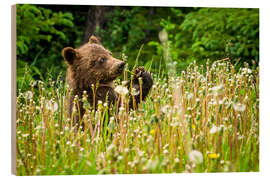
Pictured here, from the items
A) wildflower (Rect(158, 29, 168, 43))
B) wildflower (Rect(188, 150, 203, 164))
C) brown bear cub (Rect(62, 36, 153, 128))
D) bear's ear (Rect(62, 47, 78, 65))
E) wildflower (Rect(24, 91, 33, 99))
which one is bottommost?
wildflower (Rect(188, 150, 203, 164))

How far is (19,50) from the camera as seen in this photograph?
411 cm

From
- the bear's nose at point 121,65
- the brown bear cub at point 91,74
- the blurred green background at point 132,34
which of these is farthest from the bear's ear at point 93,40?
the bear's nose at point 121,65

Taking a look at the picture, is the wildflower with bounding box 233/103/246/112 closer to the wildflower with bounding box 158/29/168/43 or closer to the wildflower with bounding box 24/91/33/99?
the wildflower with bounding box 158/29/168/43

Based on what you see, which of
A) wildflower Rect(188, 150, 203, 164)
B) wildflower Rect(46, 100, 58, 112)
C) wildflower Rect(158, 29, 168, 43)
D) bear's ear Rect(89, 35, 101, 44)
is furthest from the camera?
wildflower Rect(158, 29, 168, 43)

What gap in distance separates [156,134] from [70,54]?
1.34 meters

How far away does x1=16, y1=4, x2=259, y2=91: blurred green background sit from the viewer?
434cm

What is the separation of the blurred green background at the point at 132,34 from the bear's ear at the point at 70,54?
0.82 feet

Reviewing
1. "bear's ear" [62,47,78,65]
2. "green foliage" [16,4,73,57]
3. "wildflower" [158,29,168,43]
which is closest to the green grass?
"bear's ear" [62,47,78,65]

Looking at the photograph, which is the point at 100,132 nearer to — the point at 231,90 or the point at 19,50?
the point at 19,50

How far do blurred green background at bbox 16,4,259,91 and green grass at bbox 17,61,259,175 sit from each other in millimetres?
370

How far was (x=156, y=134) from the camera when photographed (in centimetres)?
366

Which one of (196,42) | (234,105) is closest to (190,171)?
(234,105)
